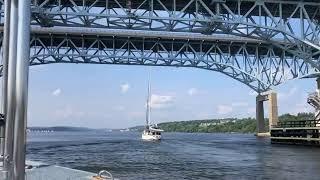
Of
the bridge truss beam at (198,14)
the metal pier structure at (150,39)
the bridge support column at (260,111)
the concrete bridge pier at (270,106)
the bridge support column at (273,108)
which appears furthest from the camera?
the bridge support column at (260,111)

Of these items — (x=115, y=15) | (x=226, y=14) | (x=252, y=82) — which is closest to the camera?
(x=115, y=15)

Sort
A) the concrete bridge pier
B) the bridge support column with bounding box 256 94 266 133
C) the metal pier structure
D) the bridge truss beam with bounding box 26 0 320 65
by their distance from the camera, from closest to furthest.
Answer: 1. the metal pier structure
2. the bridge truss beam with bounding box 26 0 320 65
3. the concrete bridge pier
4. the bridge support column with bounding box 256 94 266 133

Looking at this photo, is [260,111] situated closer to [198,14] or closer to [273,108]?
[273,108]

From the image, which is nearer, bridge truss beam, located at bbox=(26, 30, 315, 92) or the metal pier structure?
the metal pier structure

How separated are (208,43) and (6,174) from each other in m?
74.7

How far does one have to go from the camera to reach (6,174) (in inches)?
154

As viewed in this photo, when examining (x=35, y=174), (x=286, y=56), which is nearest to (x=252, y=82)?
(x=286, y=56)

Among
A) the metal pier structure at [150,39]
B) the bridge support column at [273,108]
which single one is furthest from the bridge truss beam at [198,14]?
the bridge support column at [273,108]

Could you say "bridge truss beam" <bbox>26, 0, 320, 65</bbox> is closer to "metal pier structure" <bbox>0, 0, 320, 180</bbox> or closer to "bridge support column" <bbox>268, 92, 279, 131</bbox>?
"metal pier structure" <bbox>0, 0, 320, 180</bbox>

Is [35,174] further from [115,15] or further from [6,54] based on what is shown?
[115,15]

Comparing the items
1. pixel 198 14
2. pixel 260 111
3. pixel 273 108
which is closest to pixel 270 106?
pixel 273 108

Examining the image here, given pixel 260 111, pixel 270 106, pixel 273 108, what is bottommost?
pixel 260 111

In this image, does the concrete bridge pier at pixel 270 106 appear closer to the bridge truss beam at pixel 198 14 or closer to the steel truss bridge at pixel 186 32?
the steel truss bridge at pixel 186 32

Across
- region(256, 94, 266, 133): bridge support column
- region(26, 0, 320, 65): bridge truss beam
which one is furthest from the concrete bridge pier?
region(26, 0, 320, 65): bridge truss beam
